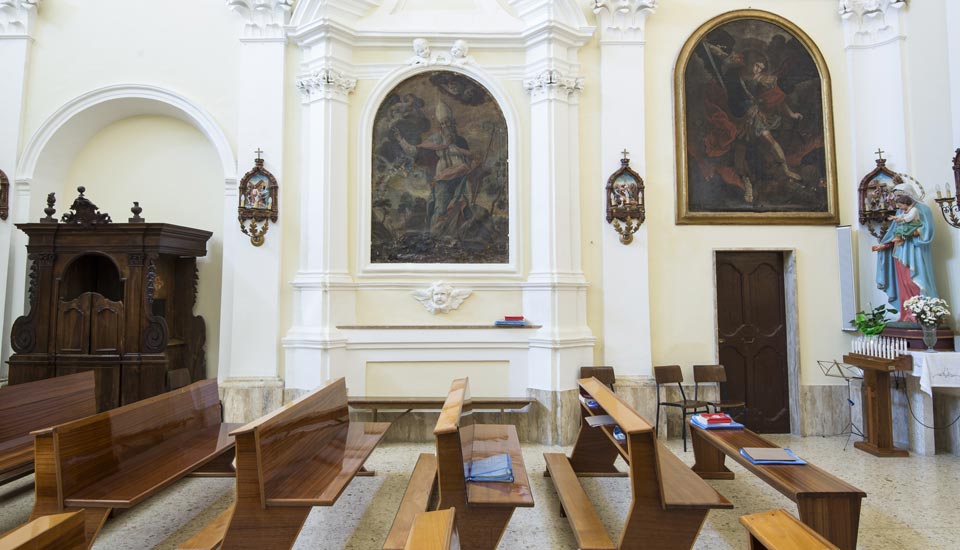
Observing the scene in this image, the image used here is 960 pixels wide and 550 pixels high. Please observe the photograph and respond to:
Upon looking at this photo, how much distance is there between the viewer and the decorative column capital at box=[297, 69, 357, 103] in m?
6.62

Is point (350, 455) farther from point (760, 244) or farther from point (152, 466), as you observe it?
point (760, 244)

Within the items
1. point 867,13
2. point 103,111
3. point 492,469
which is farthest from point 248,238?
point 867,13

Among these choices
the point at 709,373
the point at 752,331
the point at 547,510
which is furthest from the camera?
the point at 752,331

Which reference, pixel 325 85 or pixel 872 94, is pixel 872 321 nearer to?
pixel 872 94

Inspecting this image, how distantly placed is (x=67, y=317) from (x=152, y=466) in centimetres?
366

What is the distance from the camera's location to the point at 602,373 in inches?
252

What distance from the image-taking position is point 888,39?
680 centimetres

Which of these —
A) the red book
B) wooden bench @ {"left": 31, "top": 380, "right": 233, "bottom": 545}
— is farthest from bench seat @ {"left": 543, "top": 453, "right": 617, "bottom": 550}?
wooden bench @ {"left": 31, "top": 380, "right": 233, "bottom": 545}

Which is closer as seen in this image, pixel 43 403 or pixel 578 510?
pixel 578 510

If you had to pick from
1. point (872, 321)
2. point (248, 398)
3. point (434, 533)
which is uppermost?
point (872, 321)

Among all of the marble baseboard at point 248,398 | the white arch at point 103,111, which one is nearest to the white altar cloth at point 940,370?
the marble baseboard at point 248,398

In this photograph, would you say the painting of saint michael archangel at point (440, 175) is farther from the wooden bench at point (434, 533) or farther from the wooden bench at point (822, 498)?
the wooden bench at point (434, 533)

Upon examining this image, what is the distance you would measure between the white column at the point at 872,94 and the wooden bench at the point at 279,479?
21.0ft

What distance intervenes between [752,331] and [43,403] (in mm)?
7248
